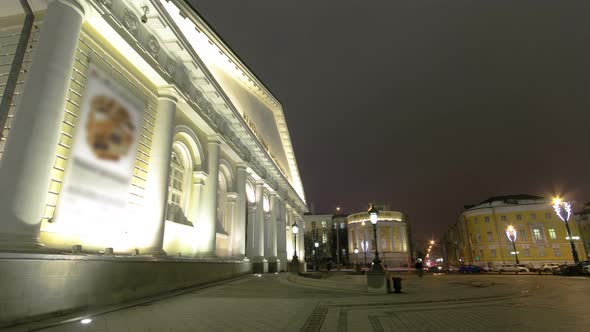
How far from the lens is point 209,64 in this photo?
18359 mm

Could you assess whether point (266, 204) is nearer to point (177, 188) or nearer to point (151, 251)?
point (177, 188)

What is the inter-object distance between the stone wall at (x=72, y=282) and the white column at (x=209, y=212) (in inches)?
137

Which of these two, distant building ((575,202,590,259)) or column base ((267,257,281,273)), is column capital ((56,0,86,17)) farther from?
distant building ((575,202,590,259))

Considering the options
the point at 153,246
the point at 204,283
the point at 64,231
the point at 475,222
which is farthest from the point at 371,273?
the point at 475,222

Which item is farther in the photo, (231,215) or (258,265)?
(258,265)

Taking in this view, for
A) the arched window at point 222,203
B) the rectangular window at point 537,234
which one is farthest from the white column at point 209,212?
the rectangular window at point 537,234

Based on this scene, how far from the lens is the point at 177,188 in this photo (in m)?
14.4

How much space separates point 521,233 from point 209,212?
62.1 m

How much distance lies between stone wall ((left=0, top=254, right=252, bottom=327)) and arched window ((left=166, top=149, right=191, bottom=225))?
3.44m

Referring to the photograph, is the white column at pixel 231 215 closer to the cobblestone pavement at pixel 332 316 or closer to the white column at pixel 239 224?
the white column at pixel 239 224

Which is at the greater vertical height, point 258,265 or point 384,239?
point 384,239

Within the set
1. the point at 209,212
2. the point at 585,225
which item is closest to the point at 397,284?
the point at 209,212

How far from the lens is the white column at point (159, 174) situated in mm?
10383

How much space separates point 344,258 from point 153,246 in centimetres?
7917
